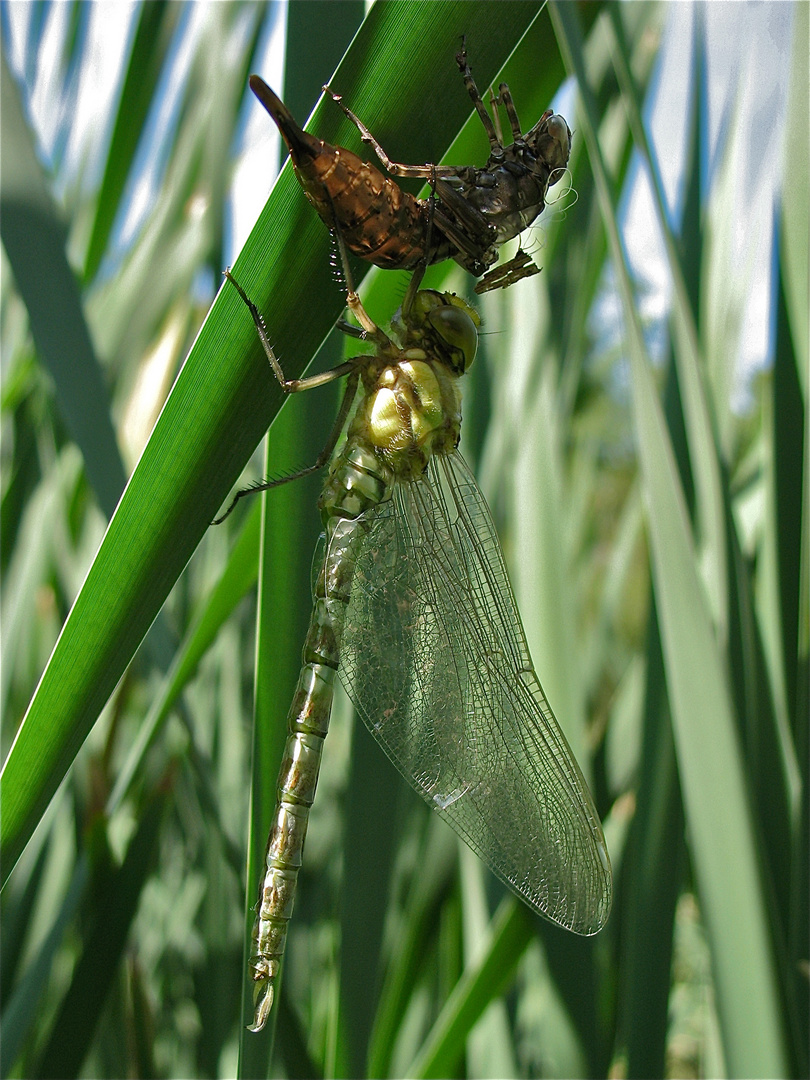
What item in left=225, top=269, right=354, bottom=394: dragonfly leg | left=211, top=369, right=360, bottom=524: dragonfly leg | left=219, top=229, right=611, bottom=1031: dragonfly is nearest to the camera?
left=225, top=269, right=354, bottom=394: dragonfly leg

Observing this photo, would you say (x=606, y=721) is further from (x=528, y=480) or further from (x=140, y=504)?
(x=140, y=504)

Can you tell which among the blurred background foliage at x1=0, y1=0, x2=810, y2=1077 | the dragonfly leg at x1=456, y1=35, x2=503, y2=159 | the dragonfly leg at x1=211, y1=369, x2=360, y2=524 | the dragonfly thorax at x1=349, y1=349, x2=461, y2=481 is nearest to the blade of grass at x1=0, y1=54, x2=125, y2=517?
the blurred background foliage at x1=0, y1=0, x2=810, y2=1077

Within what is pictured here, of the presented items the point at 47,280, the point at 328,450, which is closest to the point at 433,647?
the point at 328,450

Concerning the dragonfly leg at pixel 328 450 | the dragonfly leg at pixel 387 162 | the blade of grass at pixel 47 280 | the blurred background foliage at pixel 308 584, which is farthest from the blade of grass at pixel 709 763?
the blade of grass at pixel 47 280

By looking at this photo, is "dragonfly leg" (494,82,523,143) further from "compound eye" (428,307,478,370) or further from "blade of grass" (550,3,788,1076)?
"compound eye" (428,307,478,370)

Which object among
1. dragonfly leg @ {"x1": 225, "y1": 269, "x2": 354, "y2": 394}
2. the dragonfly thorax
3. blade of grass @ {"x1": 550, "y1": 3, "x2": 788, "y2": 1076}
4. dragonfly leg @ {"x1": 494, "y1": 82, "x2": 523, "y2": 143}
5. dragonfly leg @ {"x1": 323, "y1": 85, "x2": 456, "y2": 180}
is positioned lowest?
blade of grass @ {"x1": 550, "y1": 3, "x2": 788, "y2": 1076}

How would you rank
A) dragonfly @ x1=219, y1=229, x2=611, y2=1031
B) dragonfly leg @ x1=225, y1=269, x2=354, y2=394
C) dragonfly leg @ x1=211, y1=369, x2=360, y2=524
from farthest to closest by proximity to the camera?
1. dragonfly @ x1=219, y1=229, x2=611, y2=1031
2. dragonfly leg @ x1=211, y1=369, x2=360, y2=524
3. dragonfly leg @ x1=225, y1=269, x2=354, y2=394

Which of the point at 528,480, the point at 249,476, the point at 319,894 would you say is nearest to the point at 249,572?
the point at 528,480

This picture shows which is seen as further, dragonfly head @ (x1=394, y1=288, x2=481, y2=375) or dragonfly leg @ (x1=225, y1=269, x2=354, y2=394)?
dragonfly head @ (x1=394, y1=288, x2=481, y2=375)

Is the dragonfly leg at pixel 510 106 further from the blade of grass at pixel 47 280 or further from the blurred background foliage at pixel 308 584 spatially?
the blade of grass at pixel 47 280
